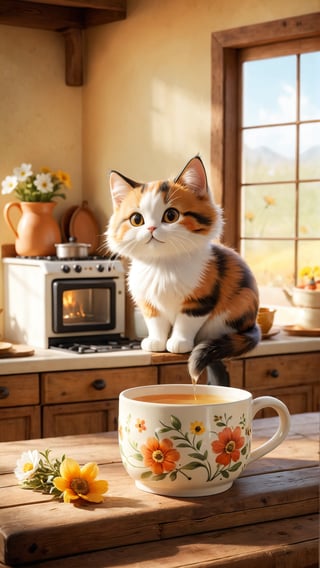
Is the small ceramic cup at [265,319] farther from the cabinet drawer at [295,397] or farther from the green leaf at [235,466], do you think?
the green leaf at [235,466]

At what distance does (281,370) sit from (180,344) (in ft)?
5.19

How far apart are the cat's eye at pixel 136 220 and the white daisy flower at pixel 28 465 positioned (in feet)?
2.41

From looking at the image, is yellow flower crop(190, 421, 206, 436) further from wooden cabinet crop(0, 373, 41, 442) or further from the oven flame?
the oven flame

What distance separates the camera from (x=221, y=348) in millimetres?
1604

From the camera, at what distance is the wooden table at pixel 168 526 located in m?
0.95

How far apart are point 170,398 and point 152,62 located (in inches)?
123

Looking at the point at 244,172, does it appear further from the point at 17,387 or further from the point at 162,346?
the point at 162,346

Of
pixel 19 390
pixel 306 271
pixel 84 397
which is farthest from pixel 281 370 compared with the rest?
pixel 19 390

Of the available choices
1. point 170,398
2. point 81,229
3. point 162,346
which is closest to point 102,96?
point 81,229

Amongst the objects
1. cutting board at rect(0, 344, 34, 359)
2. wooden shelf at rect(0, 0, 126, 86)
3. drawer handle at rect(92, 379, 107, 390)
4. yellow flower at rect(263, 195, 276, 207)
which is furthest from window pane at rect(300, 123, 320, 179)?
cutting board at rect(0, 344, 34, 359)

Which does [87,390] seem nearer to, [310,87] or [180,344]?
[180,344]

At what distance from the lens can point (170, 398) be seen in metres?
1.18

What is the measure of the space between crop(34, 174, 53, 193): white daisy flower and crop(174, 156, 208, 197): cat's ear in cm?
231

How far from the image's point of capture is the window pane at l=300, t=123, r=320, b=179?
3652 millimetres
